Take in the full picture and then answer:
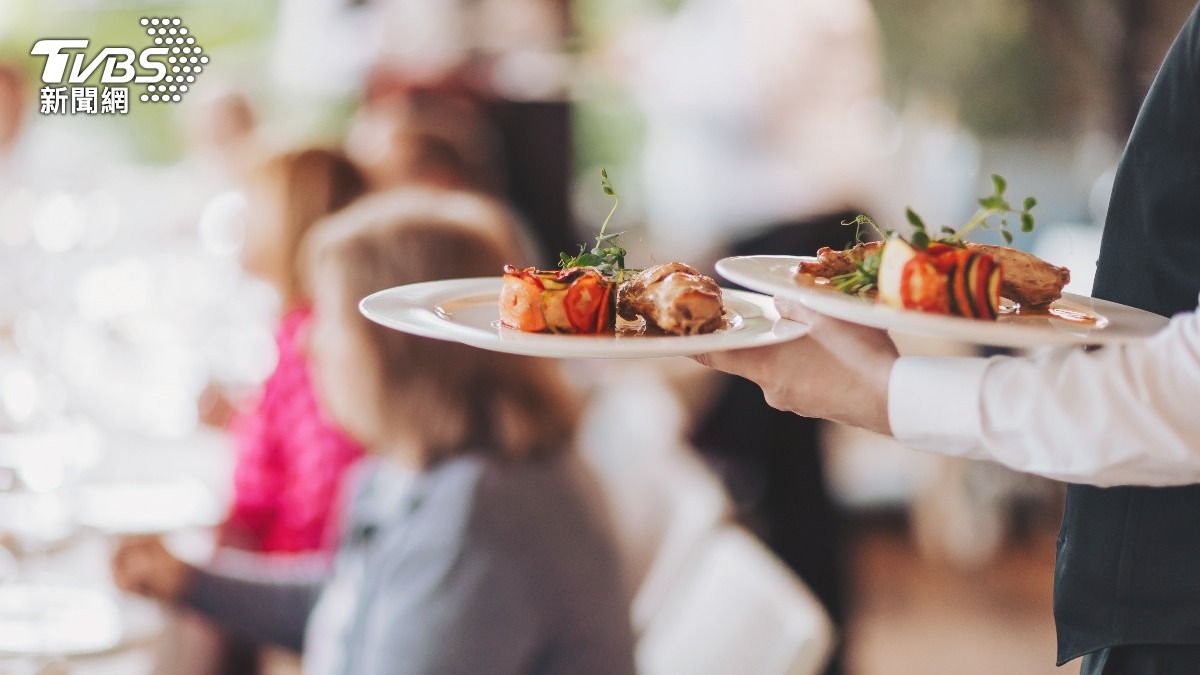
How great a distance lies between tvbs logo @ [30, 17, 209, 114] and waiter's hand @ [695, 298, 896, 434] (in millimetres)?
2477

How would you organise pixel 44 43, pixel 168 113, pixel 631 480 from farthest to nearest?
pixel 168 113
pixel 44 43
pixel 631 480

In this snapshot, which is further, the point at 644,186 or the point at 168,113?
the point at 644,186

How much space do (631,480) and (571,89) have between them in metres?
2.31

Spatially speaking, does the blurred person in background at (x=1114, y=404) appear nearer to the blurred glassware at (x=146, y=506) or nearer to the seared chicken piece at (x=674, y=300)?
the seared chicken piece at (x=674, y=300)

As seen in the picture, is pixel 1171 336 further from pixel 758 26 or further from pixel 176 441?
pixel 758 26

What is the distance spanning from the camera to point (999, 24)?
479cm

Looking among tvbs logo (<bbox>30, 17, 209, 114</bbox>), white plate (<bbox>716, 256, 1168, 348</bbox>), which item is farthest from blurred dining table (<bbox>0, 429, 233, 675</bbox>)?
white plate (<bbox>716, 256, 1168, 348</bbox>)

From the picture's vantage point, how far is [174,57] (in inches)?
136

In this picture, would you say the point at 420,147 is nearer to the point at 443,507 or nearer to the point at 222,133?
the point at 222,133

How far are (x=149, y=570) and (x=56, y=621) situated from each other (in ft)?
0.52

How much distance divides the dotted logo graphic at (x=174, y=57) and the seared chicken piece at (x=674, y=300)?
2708 mm

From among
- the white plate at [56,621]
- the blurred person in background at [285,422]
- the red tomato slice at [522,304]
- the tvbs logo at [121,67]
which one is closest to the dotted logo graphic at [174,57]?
the tvbs logo at [121,67]

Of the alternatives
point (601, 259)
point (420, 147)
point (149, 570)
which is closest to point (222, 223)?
point (420, 147)

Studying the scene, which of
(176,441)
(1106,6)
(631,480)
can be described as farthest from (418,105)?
(1106,6)
